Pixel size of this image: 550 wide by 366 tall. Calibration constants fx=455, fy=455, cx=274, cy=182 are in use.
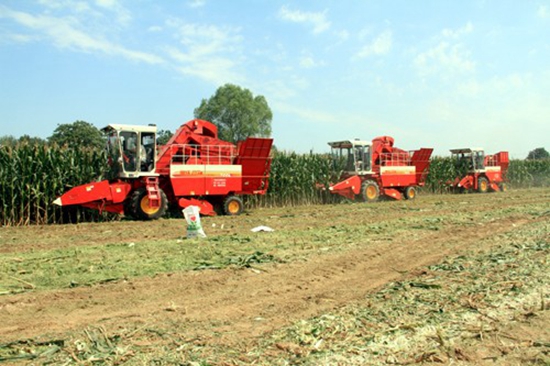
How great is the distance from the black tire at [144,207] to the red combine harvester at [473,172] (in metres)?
20.3

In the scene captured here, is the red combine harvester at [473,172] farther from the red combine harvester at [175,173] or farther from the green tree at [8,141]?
the green tree at [8,141]

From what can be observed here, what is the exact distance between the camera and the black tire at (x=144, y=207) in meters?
14.0

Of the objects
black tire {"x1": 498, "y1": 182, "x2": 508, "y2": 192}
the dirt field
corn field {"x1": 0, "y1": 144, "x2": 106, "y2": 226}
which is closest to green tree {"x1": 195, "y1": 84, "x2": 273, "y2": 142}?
black tire {"x1": 498, "y1": 182, "x2": 508, "y2": 192}

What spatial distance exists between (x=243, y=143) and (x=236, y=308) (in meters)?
11.8

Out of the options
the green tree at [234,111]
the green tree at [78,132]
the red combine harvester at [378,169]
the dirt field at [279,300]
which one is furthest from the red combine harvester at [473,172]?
the green tree at [234,111]

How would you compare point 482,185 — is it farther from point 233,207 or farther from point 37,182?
point 37,182

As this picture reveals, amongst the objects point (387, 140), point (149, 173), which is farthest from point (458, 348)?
point (387, 140)

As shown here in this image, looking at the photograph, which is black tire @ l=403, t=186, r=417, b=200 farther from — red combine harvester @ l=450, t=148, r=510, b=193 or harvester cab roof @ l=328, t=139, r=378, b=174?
red combine harvester @ l=450, t=148, r=510, b=193

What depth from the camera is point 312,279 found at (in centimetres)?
623

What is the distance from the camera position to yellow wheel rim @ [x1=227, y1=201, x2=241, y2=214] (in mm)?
16141

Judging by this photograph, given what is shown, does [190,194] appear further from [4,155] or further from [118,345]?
[118,345]

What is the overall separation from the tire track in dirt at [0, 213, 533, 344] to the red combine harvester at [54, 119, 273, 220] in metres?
8.10

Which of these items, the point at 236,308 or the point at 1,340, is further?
the point at 236,308

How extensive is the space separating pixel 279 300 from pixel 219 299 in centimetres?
70
